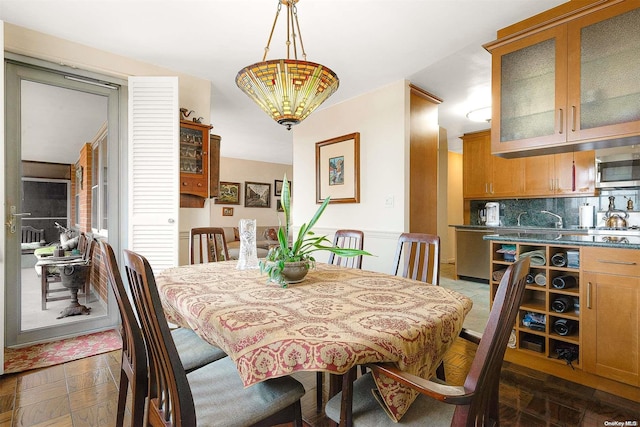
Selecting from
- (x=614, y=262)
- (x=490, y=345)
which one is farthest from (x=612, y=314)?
(x=490, y=345)

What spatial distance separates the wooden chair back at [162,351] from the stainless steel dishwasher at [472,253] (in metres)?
4.75

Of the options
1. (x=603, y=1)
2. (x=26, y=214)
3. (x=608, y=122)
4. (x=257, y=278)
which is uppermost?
(x=603, y=1)

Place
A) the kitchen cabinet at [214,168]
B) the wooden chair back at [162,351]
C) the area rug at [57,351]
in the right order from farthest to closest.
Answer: the kitchen cabinet at [214,168]
the area rug at [57,351]
the wooden chair back at [162,351]

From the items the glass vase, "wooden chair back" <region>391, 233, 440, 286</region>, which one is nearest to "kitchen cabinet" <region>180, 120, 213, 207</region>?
the glass vase

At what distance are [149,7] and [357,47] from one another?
5.01ft

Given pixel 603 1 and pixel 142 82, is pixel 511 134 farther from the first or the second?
pixel 142 82

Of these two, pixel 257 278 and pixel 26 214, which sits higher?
pixel 26 214

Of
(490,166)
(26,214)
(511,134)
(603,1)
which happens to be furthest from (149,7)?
(490,166)

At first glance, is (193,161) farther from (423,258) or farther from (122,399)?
(423,258)

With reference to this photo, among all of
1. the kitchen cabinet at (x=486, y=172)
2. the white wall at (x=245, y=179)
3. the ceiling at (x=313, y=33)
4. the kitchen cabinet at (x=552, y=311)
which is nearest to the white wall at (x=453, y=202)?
the kitchen cabinet at (x=486, y=172)

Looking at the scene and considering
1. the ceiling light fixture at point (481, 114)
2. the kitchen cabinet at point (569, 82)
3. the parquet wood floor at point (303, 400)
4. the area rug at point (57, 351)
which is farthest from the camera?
the ceiling light fixture at point (481, 114)

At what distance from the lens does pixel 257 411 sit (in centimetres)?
101

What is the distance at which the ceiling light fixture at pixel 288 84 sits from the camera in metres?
1.52

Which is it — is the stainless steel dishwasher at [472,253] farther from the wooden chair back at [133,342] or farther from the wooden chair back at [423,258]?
the wooden chair back at [133,342]
